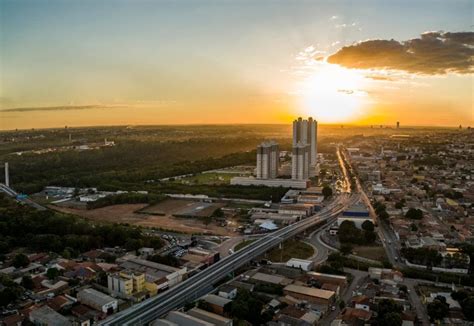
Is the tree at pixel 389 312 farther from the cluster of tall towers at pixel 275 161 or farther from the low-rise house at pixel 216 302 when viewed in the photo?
the cluster of tall towers at pixel 275 161

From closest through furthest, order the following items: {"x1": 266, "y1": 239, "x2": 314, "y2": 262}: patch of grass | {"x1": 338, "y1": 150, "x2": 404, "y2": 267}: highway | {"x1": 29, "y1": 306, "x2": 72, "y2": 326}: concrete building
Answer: {"x1": 29, "y1": 306, "x2": 72, "y2": 326}: concrete building
{"x1": 338, "y1": 150, "x2": 404, "y2": 267}: highway
{"x1": 266, "y1": 239, "x2": 314, "y2": 262}: patch of grass

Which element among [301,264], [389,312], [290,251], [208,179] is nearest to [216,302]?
[301,264]

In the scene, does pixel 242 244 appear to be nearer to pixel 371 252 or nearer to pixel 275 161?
pixel 371 252

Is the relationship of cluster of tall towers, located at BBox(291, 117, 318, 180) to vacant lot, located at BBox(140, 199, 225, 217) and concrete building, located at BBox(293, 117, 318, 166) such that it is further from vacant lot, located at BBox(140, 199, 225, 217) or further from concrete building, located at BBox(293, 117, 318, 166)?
vacant lot, located at BBox(140, 199, 225, 217)

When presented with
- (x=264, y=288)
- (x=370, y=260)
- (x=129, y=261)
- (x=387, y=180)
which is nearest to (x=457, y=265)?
(x=370, y=260)

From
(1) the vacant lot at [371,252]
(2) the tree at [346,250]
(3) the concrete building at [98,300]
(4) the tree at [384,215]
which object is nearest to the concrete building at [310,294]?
(2) the tree at [346,250]

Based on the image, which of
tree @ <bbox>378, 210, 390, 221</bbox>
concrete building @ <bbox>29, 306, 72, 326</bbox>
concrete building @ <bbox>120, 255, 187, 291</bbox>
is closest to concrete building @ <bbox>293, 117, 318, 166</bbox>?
tree @ <bbox>378, 210, 390, 221</bbox>

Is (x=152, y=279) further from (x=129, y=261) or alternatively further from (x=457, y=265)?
(x=457, y=265)
